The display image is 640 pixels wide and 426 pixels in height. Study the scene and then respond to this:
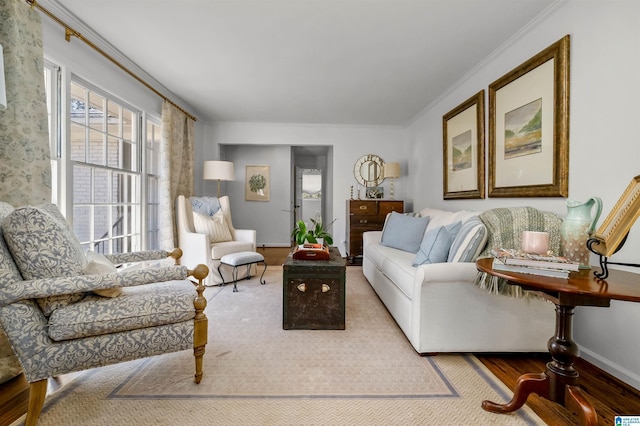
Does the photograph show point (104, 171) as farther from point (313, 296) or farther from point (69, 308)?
point (313, 296)

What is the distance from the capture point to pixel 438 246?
2270 millimetres

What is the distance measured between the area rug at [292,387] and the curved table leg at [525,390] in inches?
1.6

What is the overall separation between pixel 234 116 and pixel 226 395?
14.0 feet

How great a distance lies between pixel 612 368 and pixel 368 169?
4029 millimetres

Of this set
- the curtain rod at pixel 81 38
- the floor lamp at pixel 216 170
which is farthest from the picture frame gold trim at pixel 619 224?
the floor lamp at pixel 216 170

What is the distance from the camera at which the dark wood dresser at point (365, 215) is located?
4.75 meters

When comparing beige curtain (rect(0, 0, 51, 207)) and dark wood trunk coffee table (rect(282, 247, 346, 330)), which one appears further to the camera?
dark wood trunk coffee table (rect(282, 247, 346, 330))

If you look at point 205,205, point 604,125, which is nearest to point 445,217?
point 604,125

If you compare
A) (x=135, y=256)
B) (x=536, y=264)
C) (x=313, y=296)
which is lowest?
(x=313, y=296)

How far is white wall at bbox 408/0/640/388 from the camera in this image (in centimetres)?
166

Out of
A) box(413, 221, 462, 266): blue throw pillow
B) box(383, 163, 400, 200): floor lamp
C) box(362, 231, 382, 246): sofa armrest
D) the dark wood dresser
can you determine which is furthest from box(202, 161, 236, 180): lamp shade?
box(413, 221, 462, 266): blue throw pillow

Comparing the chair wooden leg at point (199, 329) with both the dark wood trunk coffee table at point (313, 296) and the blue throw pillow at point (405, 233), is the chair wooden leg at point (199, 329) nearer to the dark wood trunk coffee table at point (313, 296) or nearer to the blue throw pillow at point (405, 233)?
the dark wood trunk coffee table at point (313, 296)

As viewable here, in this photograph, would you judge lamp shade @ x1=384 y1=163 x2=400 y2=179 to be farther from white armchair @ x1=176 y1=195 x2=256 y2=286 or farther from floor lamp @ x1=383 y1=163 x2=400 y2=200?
white armchair @ x1=176 y1=195 x2=256 y2=286

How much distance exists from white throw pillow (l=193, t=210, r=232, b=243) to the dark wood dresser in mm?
1967
